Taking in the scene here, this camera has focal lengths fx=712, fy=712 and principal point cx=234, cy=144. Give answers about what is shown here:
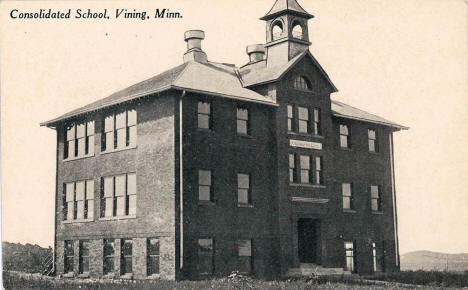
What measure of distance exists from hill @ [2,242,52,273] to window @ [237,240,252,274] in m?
13.8

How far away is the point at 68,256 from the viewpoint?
3716 centimetres

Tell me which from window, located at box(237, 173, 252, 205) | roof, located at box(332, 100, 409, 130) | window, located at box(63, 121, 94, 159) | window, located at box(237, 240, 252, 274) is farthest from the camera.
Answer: roof, located at box(332, 100, 409, 130)

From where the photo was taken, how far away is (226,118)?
109 feet

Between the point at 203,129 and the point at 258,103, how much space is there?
11.6 feet

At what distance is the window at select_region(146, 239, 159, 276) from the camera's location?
31422 mm

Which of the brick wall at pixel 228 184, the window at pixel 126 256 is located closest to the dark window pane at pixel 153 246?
the window at pixel 126 256

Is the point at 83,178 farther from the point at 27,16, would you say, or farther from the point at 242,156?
the point at 27,16

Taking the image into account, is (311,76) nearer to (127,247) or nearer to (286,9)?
(286,9)

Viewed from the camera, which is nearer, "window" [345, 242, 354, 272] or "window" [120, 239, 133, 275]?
"window" [120, 239, 133, 275]

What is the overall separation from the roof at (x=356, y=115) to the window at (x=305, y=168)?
321 centimetres

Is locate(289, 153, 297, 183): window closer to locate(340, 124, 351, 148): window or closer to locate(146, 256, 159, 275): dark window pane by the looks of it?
locate(340, 124, 351, 148): window

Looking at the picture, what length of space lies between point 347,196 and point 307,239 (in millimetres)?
3801

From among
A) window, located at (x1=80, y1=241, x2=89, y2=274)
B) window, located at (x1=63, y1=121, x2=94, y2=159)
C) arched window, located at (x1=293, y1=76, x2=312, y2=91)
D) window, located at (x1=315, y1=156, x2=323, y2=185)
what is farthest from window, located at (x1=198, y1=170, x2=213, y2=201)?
window, located at (x1=80, y1=241, x2=89, y2=274)

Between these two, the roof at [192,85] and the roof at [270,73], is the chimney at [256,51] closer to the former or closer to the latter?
the roof at [270,73]
